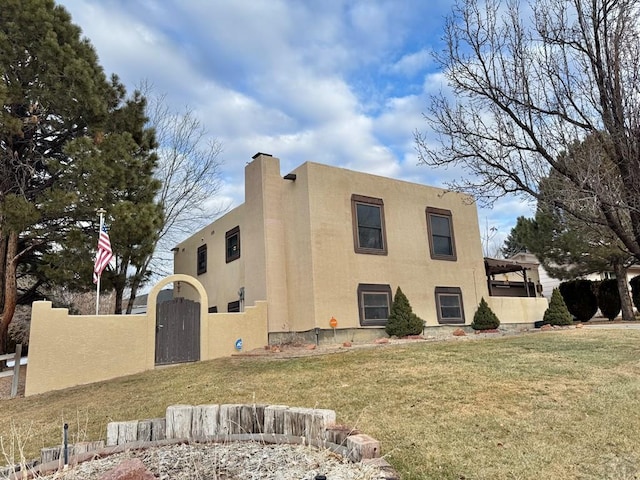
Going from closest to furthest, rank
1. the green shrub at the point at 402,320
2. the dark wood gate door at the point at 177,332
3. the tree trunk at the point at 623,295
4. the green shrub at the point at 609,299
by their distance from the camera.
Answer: the dark wood gate door at the point at 177,332, the green shrub at the point at 402,320, the tree trunk at the point at 623,295, the green shrub at the point at 609,299

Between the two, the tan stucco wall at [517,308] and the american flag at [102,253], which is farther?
the tan stucco wall at [517,308]

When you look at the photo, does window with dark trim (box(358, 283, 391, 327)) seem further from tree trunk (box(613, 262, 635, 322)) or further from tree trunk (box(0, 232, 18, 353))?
tree trunk (box(613, 262, 635, 322))

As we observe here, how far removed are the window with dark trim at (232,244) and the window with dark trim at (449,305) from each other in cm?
694

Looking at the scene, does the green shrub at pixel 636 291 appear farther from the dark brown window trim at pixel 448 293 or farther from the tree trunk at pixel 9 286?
the tree trunk at pixel 9 286

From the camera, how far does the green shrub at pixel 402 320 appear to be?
41.7ft

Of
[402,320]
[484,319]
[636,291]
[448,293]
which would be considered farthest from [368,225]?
[636,291]

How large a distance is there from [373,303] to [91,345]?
7.54m

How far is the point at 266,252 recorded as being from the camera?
12.9m

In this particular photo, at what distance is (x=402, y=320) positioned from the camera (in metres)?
12.8

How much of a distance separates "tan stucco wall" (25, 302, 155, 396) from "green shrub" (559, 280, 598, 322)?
1925 cm

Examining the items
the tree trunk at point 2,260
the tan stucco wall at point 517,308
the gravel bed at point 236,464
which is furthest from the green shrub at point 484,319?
the tree trunk at point 2,260

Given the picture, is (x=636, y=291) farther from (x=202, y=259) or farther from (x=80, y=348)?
(x=80, y=348)

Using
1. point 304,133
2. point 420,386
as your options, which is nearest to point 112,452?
point 420,386

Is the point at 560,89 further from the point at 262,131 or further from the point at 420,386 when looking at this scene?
the point at 262,131
